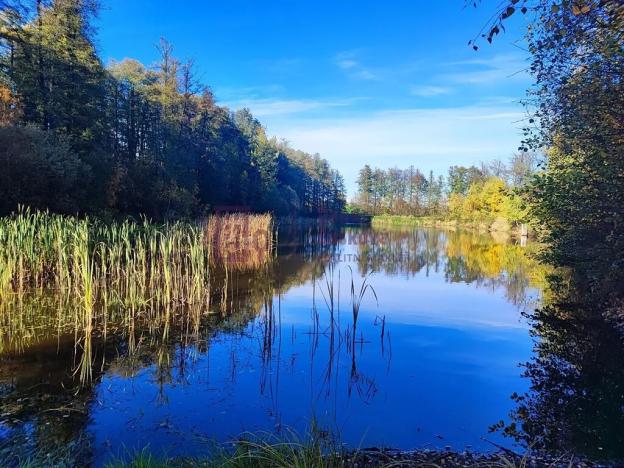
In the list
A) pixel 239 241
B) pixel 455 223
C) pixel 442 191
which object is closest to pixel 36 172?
pixel 239 241

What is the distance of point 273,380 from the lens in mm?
4781

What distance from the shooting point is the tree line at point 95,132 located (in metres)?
12.0

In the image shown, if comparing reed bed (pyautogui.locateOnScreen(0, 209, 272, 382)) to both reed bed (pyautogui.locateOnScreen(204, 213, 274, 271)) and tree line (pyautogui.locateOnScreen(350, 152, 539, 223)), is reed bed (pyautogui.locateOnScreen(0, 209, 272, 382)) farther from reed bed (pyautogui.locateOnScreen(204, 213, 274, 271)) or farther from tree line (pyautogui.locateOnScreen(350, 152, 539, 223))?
tree line (pyautogui.locateOnScreen(350, 152, 539, 223))

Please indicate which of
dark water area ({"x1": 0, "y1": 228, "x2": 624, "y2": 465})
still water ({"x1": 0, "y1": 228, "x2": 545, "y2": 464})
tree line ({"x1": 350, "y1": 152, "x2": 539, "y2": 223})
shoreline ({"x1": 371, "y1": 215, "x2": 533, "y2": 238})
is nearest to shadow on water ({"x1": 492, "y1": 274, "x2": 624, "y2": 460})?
dark water area ({"x1": 0, "y1": 228, "x2": 624, "y2": 465})

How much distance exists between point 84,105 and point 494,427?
65.0 feet

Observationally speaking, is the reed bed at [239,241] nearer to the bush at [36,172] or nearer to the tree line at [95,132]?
the tree line at [95,132]

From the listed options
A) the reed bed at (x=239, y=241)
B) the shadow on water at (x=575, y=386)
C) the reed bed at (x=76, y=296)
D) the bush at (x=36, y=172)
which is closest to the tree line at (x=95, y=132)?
the bush at (x=36, y=172)

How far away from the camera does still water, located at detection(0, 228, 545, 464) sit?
11.8 ft

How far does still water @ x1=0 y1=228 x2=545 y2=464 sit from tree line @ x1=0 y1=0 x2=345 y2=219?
6514mm

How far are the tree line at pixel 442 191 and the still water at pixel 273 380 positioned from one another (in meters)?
33.4

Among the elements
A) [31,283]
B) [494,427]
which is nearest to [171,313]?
[31,283]

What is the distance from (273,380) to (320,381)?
1.75 ft

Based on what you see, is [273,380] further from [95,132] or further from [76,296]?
[95,132]

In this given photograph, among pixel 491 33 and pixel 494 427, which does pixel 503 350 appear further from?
pixel 491 33
